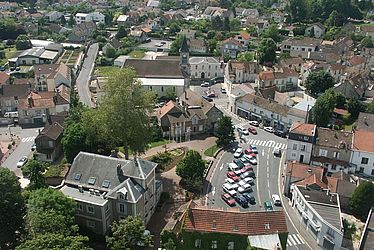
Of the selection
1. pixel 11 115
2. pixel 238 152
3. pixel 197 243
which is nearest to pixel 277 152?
pixel 238 152

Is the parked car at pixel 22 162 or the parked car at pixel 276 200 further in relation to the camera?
the parked car at pixel 22 162

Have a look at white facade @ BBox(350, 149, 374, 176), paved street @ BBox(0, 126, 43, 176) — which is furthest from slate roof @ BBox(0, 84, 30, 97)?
white facade @ BBox(350, 149, 374, 176)

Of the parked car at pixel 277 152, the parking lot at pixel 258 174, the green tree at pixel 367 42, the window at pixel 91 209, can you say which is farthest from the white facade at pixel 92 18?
the window at pixel 91 209

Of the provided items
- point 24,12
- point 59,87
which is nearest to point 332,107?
point 59,87

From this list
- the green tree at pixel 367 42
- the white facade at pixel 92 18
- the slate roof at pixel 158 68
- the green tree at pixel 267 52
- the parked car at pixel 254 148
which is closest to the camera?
the parked car at pixel 254 148

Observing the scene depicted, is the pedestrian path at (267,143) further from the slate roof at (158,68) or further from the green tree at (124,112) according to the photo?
the slate roof at (158,68)

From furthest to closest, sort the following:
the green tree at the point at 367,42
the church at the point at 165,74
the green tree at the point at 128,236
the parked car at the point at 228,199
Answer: the green tree at the point at 367,42
the church at the point at 165,74
the parked car at the point at 228,199
the green tree at the point at 128,236

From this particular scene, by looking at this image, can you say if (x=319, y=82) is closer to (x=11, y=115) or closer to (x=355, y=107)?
(x=355, y=107)
